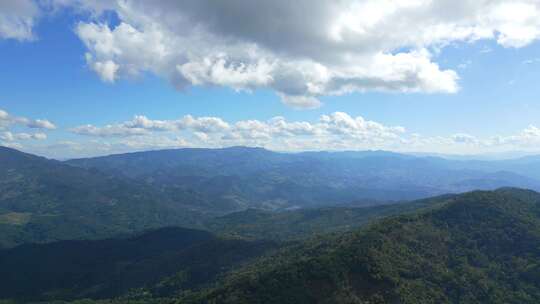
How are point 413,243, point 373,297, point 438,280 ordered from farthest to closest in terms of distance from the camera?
point 413,243 < point 438,280 < point 373,297

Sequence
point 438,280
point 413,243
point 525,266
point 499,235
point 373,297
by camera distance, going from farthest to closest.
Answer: point 499,235
point 413,243
point 525,266
point 438,280
point 373,297

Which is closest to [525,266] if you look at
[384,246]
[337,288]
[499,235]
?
[499,235]

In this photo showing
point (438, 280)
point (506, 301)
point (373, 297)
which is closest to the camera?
point (373, 297)

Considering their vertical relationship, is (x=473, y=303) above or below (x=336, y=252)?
below

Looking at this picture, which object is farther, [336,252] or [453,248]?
[453,248]

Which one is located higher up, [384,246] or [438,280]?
[384,246]

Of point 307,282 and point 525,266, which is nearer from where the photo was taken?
point 307,282

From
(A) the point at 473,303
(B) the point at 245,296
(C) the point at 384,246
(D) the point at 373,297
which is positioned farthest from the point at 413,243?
(B) the point at 245,296

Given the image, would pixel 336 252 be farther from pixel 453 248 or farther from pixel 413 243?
pixel 453 248

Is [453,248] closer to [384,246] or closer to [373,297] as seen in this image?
[384,246]
